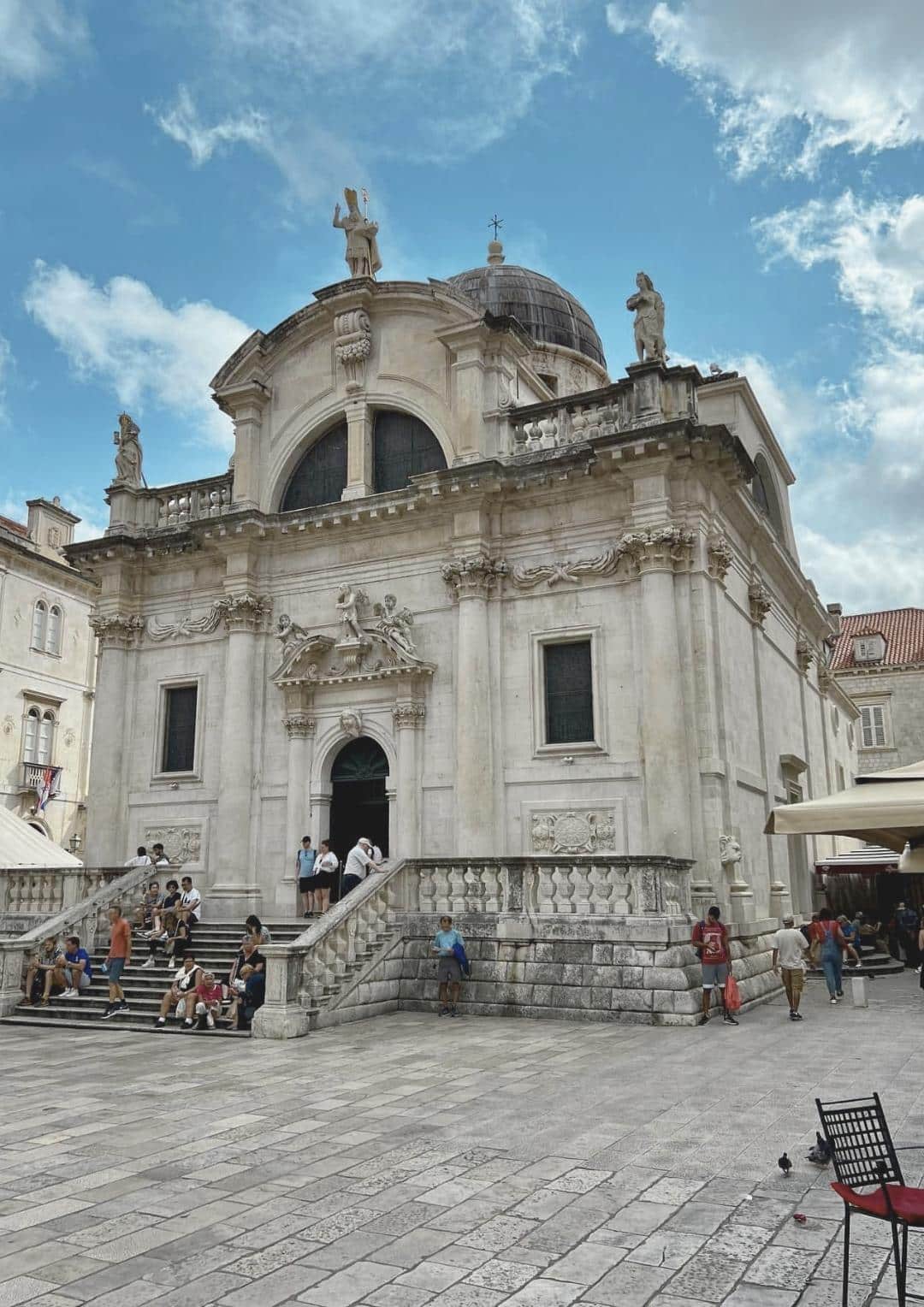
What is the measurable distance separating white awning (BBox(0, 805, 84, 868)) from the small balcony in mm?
16984

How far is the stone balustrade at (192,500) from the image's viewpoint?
2453 centimetres

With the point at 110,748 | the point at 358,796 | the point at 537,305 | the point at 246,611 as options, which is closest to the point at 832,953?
the point at 358,796

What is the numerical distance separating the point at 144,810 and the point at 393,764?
639 cm

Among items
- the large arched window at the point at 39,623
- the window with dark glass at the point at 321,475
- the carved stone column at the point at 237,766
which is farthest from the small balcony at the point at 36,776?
the window with dark glass at the point at 321,475

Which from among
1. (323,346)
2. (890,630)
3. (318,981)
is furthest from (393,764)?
(890,630)

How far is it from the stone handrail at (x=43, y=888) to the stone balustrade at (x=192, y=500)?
8.24 meters

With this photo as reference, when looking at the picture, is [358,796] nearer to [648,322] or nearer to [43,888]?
[43,888]

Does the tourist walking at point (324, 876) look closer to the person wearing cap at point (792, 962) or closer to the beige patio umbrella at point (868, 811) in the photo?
the person wearing cap at point (792, 962)

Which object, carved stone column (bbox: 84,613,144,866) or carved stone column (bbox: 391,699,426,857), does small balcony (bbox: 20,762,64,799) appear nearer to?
carved stone column (bbox: 84,613,144,866)

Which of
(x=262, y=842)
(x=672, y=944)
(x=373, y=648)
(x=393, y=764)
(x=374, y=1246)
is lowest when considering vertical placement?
(x=374, y=1246)

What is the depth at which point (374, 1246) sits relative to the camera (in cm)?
575

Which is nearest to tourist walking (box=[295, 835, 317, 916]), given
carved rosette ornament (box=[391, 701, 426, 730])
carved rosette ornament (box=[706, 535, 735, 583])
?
carved rosette ornament (box=[391, 701, 426, 730])

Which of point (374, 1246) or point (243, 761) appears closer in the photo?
point (374, 1246)

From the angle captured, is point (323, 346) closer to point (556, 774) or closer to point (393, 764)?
point (393, 764)
